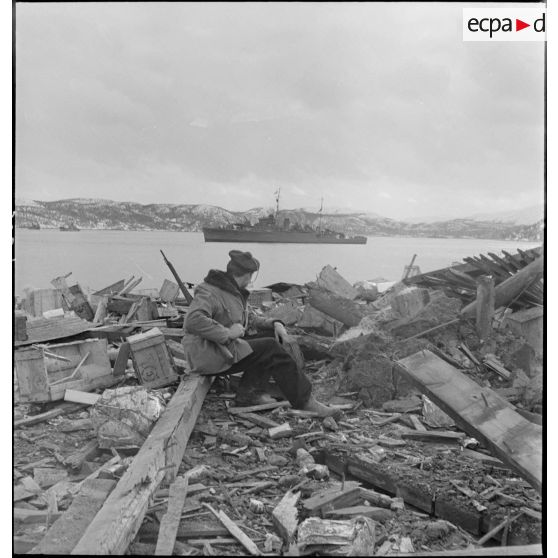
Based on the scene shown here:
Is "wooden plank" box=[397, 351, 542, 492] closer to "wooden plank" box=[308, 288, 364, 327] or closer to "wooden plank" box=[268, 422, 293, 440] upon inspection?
"wooden plank" box=[268, 422, 293, 440]

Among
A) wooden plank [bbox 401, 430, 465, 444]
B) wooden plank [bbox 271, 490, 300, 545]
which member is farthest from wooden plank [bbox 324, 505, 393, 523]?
wooden plank [bbox 401, 430, 465, 444]

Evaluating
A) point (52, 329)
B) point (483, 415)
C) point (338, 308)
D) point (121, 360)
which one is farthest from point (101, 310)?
point (483, 415)

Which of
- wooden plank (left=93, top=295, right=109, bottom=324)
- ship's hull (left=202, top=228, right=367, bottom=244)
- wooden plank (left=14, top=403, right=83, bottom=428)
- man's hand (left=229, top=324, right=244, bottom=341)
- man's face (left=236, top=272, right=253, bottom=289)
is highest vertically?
ship's hull (left=202, top=228, right=367, bottom=244)

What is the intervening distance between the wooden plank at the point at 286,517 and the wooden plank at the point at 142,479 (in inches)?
33.4

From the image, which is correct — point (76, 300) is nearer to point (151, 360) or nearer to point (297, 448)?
point (151, 360)

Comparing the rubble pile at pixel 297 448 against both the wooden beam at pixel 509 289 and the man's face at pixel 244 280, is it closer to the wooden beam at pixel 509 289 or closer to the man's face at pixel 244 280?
the wooden beam at pixel 509 289

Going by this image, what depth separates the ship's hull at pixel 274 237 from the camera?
658 cm

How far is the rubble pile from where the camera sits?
329 centimetres

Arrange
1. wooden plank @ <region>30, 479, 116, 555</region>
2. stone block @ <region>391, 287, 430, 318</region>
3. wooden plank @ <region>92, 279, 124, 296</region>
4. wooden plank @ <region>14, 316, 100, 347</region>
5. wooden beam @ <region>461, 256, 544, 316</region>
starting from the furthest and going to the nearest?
wooden plank @ <region>92, 279, 124, 296</region> < stone block @ <region>391, 287, 430, 318</region> < wooden beam @ <region>461, 256, 544, 316</region> < wooden plank @ <region>14, 316, 100, 347</region> < wooden plank @ <region>30, 479, 116, 555</region>

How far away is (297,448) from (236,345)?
1.26 meters

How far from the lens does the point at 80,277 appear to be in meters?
9.36

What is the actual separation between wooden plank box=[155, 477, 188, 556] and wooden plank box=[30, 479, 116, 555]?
428mm
